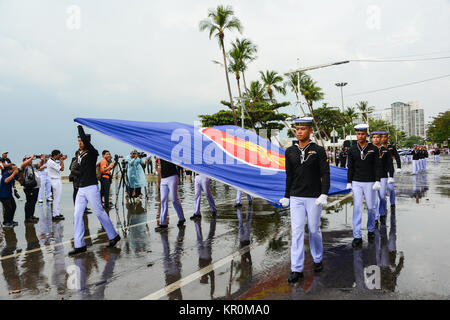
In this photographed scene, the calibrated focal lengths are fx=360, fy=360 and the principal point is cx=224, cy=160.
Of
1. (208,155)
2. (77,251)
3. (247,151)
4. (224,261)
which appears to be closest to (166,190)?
(208,155)

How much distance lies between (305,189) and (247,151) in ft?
12.3

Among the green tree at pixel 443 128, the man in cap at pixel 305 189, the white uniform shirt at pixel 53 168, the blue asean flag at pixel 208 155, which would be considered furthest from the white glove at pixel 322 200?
the green tree at pixel 443 128

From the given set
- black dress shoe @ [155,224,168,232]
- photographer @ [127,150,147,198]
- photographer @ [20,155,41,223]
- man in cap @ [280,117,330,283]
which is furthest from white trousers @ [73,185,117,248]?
photographer @ [127,150,147,198]

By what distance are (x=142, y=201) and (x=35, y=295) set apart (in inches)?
356

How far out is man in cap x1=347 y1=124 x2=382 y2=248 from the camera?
647 cm

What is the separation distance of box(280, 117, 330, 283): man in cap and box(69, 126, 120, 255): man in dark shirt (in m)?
3.45

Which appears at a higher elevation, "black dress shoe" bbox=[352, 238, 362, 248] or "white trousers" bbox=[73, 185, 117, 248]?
"white trousers" bbox=[73, 185, 117, 248]

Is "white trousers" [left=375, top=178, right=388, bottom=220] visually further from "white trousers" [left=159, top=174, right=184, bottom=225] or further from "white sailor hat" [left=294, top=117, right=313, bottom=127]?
"white trousers" [left=159, top=174, right=184, bottom=225]

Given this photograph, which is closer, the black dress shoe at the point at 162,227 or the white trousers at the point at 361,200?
the white trousers at the point at 361,200

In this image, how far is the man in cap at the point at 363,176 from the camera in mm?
6469

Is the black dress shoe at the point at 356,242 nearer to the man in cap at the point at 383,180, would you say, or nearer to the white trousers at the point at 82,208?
the man in cap at the point at 383,180

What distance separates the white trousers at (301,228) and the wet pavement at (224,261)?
0.26 metres
